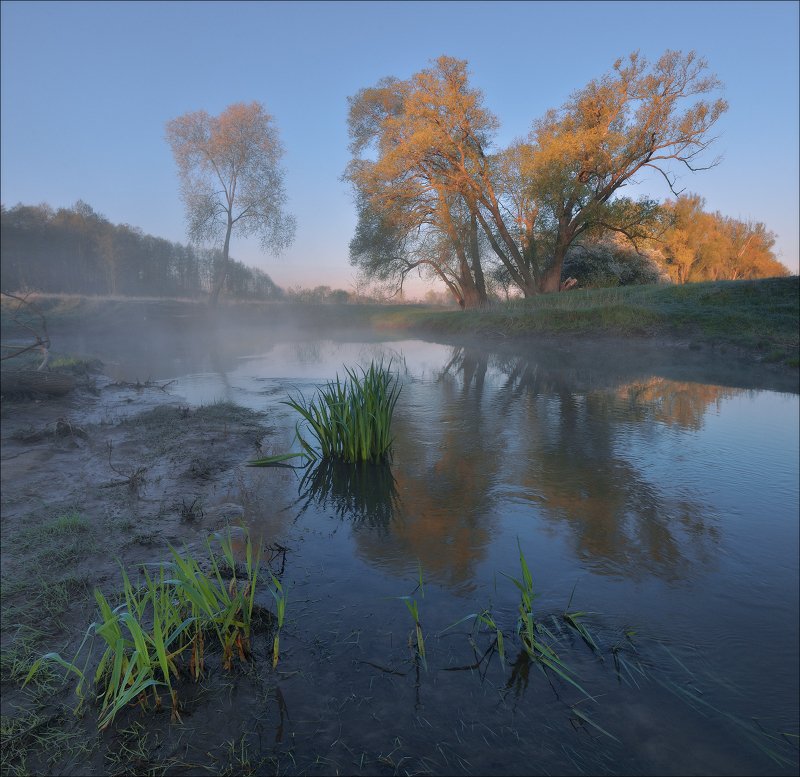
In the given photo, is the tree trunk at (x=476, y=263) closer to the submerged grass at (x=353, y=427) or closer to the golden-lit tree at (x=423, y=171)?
the golden-lit tree at (x=423, y=171)

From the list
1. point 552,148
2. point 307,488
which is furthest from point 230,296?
point 307,488

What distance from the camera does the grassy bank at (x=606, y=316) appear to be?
10.4m

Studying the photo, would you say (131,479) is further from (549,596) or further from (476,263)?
(476,263)

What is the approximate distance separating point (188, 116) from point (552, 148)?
1666 centimetres

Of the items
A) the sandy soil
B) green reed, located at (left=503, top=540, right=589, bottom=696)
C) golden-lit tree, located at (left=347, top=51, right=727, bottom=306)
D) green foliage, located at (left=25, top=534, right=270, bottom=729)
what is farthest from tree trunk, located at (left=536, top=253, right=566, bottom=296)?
green foliage, located at (left=25, top=534, right=270, bottom=729)

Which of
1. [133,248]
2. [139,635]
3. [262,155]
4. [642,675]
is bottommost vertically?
[642,675]

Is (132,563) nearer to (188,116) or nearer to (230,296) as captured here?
(188,116)

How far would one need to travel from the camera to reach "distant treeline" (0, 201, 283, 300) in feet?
99.1

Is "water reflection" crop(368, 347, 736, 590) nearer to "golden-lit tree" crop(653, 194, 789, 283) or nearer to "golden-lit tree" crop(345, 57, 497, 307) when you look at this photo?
"golden-lit tree" crop(345, 57, 497, 307)

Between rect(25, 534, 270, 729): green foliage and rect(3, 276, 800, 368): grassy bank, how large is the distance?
33.9 feet

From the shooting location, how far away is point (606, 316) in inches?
533

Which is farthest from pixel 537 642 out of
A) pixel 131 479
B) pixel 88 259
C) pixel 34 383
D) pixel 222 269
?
pixel 88 259

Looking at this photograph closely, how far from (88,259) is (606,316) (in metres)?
37.1

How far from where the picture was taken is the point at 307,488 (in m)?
3.97
